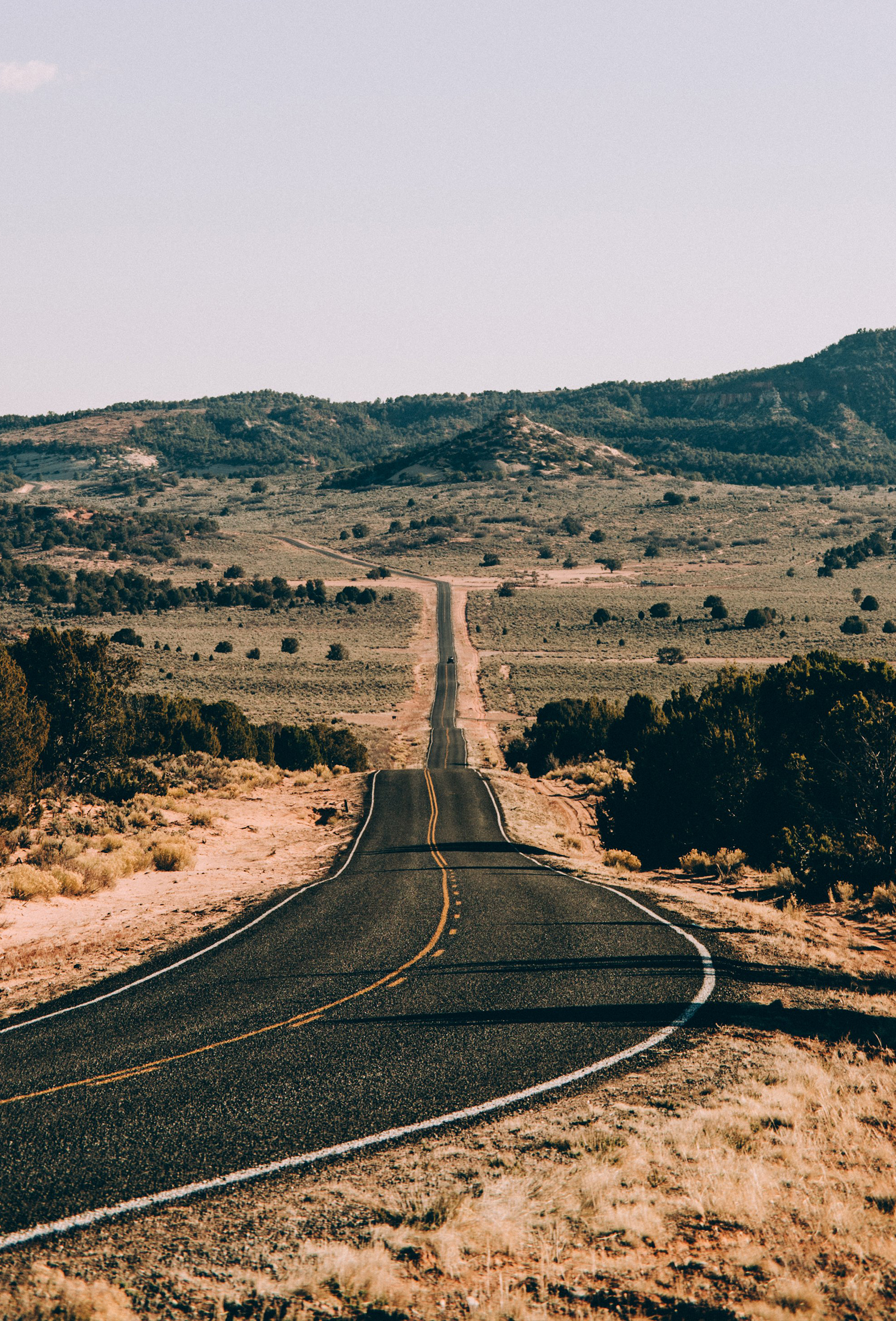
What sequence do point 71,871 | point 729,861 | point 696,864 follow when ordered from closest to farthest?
point 71,871 → point 729,861 → point 696,864

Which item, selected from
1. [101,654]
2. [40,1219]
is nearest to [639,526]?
[101,654]

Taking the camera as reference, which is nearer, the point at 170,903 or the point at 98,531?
the point at 170,903

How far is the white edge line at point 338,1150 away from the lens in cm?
770

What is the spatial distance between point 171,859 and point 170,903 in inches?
163

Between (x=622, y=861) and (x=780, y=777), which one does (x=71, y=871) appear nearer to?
(x=622, y=861)

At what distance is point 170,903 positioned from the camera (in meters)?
20.8

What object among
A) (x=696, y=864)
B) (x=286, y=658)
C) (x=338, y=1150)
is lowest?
(x=696, y=864)

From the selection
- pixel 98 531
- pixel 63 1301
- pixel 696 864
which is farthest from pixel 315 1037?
pixel 98 531

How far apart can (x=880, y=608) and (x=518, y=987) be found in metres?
91.4

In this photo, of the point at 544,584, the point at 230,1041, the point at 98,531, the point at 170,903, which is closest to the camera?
the point at 230,1041

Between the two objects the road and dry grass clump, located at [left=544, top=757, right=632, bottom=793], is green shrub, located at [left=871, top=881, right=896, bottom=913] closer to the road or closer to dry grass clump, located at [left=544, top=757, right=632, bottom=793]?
the road

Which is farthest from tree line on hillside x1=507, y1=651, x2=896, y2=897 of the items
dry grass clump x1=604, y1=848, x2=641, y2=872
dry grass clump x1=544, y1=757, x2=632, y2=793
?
dry grass clump x1=544, y1=757, x2=632, y2=793

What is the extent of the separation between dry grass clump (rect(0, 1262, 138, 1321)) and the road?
0.81 metres

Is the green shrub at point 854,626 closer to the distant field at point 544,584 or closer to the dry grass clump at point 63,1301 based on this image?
the distant field at point 544,584
